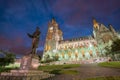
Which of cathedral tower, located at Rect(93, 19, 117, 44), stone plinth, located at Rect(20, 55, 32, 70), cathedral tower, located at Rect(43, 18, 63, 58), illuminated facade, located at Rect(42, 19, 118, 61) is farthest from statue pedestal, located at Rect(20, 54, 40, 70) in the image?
cathedral tower, located at Rect(43, 18, 63, 58)

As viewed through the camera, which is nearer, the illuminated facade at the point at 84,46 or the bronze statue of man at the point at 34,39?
the bronze statue of man at the point at 34,39

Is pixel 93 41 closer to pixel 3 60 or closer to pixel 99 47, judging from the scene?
pixel 99 47

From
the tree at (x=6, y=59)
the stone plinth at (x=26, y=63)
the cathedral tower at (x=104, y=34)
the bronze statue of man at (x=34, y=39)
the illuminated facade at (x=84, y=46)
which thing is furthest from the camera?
the cathedral tower at (x=104, y=34)

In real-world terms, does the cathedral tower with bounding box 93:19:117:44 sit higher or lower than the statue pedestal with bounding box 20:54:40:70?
higher

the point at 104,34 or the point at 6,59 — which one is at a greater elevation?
the point at 104,34

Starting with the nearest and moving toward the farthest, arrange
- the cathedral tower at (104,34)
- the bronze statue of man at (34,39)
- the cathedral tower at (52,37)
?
the bronze statue of man at (34,39) < the cathedral tower at (104,34) < the cathedral tower at (52,37)

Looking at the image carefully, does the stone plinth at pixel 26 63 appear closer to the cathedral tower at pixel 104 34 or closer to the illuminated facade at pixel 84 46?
the illuminated facade at pixel 84 46

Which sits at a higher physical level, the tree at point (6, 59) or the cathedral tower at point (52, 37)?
the cathedral tower at point (52, 37)

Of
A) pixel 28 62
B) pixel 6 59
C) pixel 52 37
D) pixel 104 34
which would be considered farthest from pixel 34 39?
pixel 52 37

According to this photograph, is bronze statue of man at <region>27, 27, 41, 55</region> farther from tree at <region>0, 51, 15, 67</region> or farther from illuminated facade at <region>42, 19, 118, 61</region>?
illuminated facade at <region>42, 19, 118, 61</region>

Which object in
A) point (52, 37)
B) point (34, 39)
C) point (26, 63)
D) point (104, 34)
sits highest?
point (52, 37)

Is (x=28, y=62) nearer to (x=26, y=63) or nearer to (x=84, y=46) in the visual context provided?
(x=26, y=63)

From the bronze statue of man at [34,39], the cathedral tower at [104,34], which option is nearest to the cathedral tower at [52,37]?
the cathedral tower at [104,34]

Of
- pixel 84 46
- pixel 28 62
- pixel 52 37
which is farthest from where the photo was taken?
pixel 52 37
